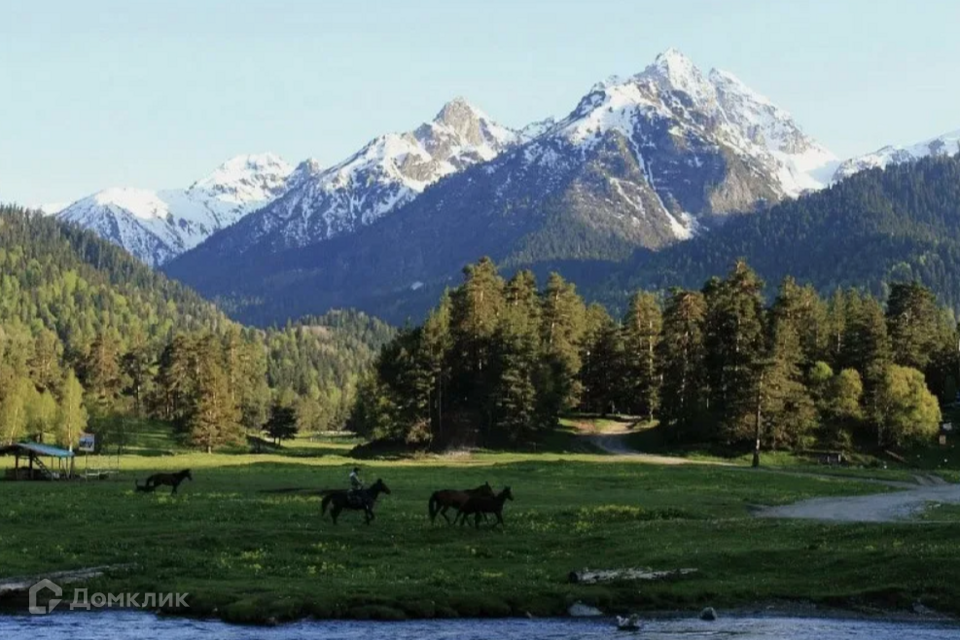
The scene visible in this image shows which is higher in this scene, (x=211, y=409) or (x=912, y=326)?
(x=912, y=326)

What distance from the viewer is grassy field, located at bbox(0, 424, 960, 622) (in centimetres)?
3531

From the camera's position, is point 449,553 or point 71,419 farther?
point 71,419

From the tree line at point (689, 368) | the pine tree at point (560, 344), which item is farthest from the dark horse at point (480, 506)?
the pine tree at point (560, 344)

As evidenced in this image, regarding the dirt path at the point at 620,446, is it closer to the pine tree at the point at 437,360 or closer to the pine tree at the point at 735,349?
the pine tree at the point at 735,349

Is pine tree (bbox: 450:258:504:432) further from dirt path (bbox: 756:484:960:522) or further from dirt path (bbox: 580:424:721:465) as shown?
dirt path (bbox: 756:484:960:522)

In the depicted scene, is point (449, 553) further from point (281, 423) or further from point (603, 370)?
point (281, 423)

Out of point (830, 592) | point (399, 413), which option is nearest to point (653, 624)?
point (830, 592)

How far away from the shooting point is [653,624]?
109 feet

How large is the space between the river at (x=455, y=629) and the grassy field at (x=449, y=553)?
3.75ft

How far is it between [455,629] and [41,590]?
497 inches

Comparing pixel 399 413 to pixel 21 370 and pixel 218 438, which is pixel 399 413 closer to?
pixel 218 438

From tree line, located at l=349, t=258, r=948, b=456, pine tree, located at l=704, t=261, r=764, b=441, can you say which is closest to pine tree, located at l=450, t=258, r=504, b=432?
tree line, located at l=349, t=258, r=948, b=456

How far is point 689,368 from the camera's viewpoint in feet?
448

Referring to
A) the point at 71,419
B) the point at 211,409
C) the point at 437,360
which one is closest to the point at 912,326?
the point at 437,360
